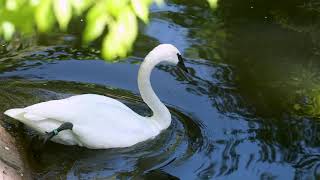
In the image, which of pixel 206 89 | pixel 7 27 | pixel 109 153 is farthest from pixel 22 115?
pixel 7 27

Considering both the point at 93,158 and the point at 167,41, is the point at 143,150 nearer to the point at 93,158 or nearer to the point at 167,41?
the point at 93,158

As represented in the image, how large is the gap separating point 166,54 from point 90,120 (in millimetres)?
921

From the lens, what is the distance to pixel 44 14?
77.2 inches

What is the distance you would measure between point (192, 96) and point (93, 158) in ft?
4.56

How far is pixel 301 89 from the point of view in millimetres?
6223

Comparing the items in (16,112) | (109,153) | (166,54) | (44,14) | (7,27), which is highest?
(44,14)

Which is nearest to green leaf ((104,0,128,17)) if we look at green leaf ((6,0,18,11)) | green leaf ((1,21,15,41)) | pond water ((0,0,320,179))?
green leaf ((6,0,18,11))

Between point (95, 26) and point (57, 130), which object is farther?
point (57, 130)

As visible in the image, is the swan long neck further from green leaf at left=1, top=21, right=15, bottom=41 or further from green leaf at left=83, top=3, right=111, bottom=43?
green leaf at left=83, top=3, right=111, bottom=43

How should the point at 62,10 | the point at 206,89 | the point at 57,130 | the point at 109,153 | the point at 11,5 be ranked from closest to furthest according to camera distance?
the point at 62,10 → the point at 11,5 → the point at 57,130 → the point at 109,153 → the point at 206,89

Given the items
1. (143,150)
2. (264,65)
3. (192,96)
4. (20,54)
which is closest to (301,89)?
(264,65)

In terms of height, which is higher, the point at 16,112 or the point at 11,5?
the point at 11,5

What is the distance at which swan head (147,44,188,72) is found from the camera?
212 inches

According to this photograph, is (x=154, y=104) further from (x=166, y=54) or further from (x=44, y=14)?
(x=44, y=14)
